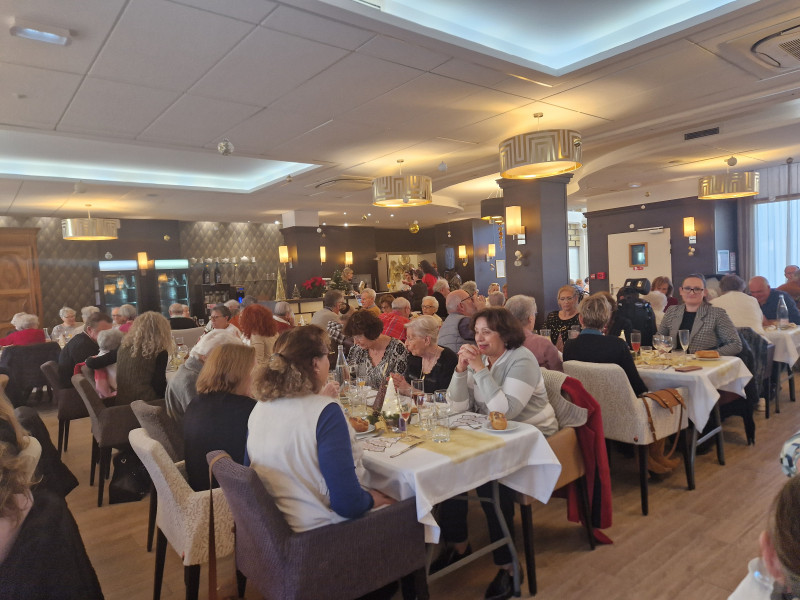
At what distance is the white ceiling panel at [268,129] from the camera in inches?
209

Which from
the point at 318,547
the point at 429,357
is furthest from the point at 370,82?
the point at 318,547

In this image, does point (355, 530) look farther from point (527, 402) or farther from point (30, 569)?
point (527, 402)

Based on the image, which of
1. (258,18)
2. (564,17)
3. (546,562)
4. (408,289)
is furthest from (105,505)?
(408,289)

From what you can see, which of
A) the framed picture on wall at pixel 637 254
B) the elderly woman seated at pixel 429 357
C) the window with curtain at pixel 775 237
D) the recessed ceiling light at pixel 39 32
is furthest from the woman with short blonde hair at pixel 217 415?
the framed picture on wall at pixel 637 254

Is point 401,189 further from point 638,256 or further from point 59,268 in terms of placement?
point 59,268

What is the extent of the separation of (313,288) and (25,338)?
6.38 m

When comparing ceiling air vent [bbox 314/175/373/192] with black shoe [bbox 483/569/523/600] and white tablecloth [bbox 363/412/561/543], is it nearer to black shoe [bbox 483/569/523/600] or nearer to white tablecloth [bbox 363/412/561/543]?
white tablecloth [bbox 363/412/561/543]

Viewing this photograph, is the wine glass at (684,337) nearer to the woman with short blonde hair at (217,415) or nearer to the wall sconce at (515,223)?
the woman with short blonde hair at (217,415)

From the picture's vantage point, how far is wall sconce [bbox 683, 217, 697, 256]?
11773 millimetres

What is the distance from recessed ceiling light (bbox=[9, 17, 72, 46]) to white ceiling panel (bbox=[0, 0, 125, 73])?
1.2 inches

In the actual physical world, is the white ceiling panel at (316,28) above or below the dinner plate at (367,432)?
above

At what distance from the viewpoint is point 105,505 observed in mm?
4164

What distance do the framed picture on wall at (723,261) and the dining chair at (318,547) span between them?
470 inches

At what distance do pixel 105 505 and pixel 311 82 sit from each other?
3.84 meters
